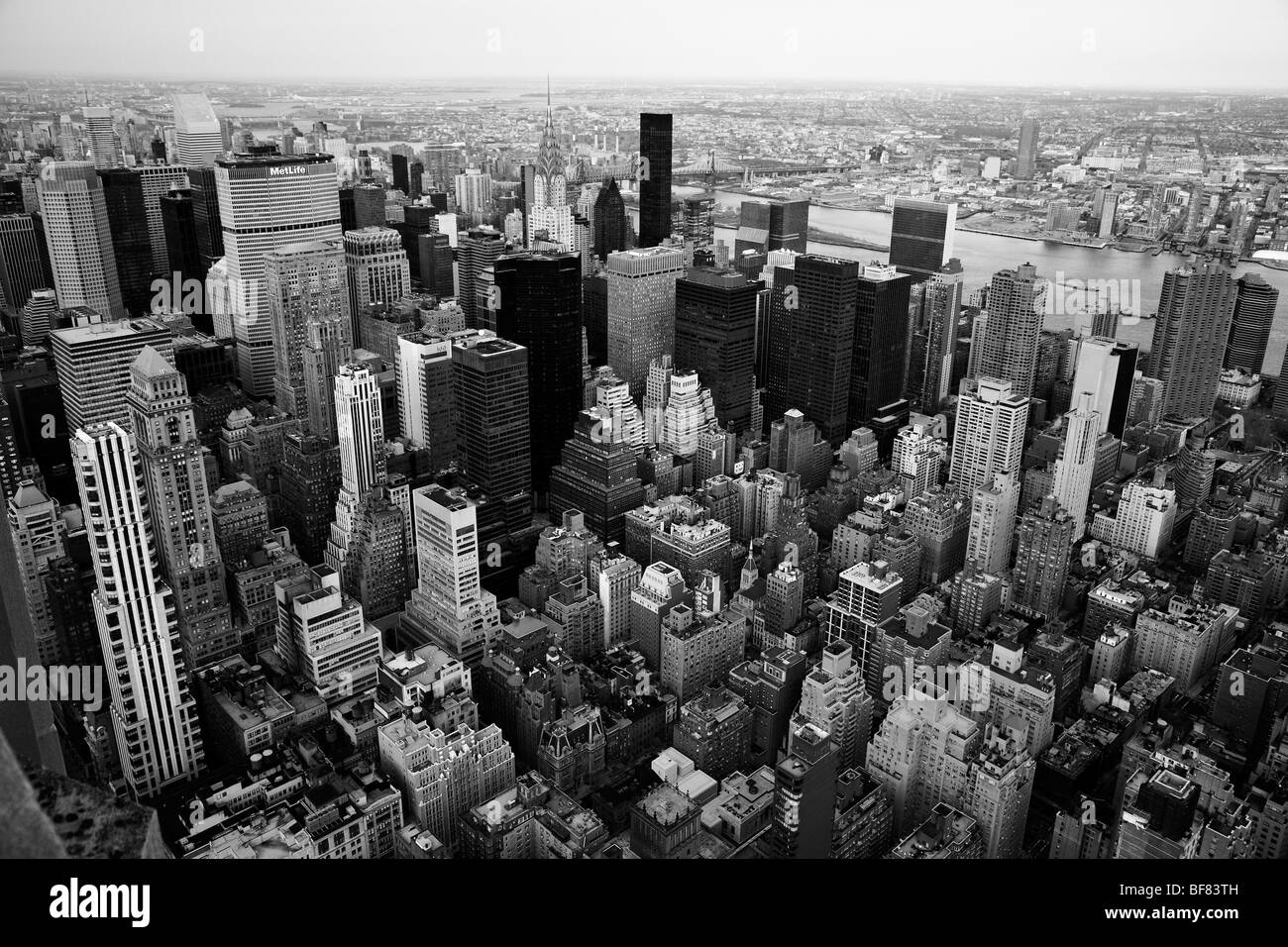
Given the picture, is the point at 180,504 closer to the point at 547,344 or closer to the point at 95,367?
the point at 95,367

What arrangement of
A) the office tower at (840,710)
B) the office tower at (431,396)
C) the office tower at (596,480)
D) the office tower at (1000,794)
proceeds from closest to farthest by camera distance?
the office tower at (1000,794)
the office tower at (840,710)
the office tower at (596,480)
the office tower at (431,396)

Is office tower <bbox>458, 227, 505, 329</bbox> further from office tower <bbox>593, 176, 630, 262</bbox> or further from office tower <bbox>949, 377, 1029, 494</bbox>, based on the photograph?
office tower <bbox>949, 377, 1029, 494</bbox>

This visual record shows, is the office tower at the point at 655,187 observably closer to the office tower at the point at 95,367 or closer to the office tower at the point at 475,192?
the office tower at the point at 475,192

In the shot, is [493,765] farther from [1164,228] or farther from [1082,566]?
[1164,228]

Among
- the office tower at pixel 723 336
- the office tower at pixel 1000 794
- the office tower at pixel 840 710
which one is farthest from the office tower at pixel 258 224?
the office tower at pixel 1000 794

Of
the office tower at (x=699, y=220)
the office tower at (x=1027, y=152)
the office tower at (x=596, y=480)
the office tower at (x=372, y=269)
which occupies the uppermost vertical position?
the office tower at (x=1027, y=152)
